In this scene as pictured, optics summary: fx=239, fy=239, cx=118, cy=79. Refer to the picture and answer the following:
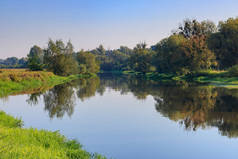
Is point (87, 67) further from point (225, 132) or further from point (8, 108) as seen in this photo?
point (225, 132)

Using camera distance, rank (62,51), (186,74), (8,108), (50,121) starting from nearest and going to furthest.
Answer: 1. (50,121)
2. (8,108)
3. (186,74)
4. (62,51)

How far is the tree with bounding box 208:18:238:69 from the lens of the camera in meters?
62.2

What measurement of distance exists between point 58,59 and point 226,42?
48324 mm

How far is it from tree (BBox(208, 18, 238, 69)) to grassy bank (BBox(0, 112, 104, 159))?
60768 millimetres

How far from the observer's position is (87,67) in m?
109

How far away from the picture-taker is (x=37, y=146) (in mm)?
9305

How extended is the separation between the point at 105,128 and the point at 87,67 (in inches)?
3718

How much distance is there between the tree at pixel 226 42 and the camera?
62228 millimetres

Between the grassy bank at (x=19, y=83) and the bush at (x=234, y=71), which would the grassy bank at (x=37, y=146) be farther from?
the bush at (x=234, y=71)

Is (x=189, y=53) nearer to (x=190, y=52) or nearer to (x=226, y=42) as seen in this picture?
(x=190, y=52)

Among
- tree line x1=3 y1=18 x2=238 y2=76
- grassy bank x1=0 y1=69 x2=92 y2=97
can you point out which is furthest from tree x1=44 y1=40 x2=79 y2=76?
grassy bank x1=0 y1=69 x2=92 y2=97

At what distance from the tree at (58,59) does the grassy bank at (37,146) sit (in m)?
63.9

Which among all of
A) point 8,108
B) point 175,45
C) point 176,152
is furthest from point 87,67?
point 176,152

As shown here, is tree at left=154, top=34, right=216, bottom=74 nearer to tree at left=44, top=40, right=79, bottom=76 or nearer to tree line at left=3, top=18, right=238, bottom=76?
tree line at left=3, top=18, right=238, bottom=76
